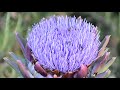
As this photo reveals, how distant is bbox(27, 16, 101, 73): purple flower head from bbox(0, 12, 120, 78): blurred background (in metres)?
0.58

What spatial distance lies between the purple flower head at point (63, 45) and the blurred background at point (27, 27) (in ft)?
1.91

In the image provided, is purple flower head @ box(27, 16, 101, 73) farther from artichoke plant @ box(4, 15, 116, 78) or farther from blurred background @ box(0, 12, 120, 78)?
blurred background @ box(0, 12, 120, 78)

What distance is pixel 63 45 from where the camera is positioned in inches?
49.7

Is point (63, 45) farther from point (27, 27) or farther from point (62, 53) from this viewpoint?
point (27, 27)

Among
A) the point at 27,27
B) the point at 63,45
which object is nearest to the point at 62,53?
the point at 63,45

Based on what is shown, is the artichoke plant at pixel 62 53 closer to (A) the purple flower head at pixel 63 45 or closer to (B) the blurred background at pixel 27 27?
(A) the purple flower head at pixel 63 45

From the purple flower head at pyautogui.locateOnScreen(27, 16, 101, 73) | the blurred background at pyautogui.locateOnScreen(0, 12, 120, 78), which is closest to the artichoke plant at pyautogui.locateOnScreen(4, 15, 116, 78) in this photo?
the purple flower head at pyautogui.locateOnScreen(27, 16, 101, 73)

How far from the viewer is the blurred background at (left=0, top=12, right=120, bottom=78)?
192 centimetres

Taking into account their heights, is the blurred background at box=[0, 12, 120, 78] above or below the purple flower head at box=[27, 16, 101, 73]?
above

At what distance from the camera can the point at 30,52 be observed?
1.31m

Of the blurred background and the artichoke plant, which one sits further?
the blurred background
